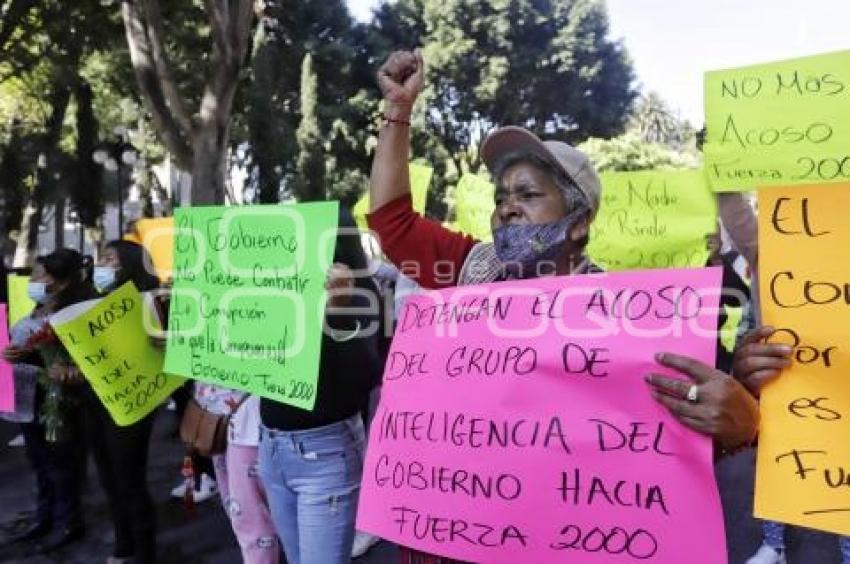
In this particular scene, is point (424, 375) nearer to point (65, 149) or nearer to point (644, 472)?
point (644, 472)

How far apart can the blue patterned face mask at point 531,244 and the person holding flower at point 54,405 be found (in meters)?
3.03

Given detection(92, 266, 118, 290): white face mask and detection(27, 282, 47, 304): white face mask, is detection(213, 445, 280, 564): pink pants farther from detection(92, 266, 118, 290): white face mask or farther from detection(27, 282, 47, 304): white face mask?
detection(27, 282, 47, 304): white face mask

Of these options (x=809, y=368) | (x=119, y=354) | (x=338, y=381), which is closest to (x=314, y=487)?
(x=338, y=381)

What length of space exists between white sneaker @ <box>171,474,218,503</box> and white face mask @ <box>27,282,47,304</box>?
1.63 meters

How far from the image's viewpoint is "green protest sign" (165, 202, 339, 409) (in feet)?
7.06

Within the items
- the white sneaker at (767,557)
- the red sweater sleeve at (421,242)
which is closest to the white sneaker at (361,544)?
the white sneaker at (767,557)

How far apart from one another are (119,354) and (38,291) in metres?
1.54

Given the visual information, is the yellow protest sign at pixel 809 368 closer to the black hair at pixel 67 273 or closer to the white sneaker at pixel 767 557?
the white sneaker at pixel 767 557

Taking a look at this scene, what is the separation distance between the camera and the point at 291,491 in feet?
8.50

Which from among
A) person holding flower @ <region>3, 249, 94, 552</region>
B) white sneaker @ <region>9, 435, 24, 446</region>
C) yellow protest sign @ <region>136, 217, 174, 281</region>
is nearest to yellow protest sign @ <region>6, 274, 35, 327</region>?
person holding flower @ <region>3, 249, 94, 552</region>

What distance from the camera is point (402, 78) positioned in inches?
83.2

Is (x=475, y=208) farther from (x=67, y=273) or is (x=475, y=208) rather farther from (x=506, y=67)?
(x=506, y=67)

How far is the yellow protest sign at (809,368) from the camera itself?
1355mm

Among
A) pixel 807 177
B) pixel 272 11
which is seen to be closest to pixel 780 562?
pixel 807 177
